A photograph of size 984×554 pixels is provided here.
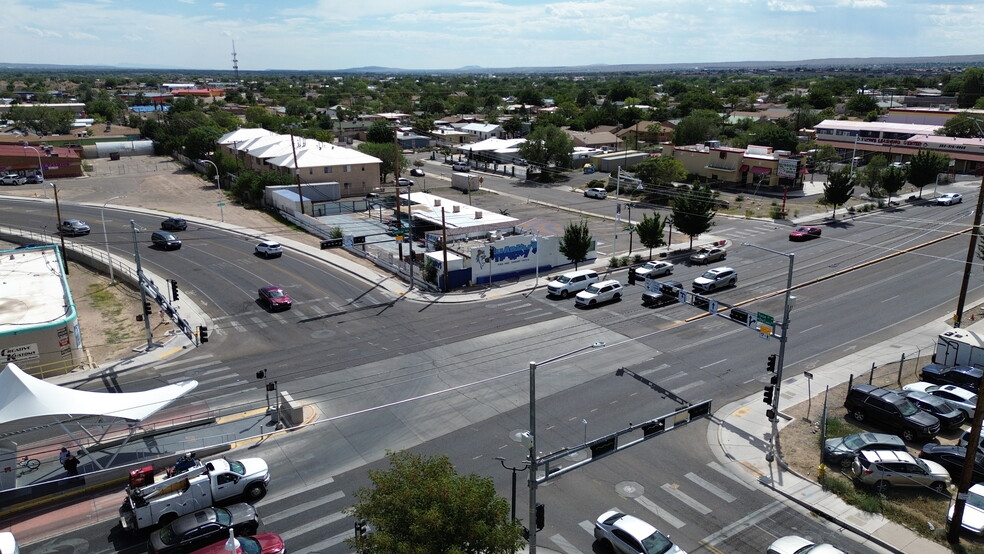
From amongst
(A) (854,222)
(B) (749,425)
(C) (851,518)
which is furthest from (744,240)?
(C) (851,518)

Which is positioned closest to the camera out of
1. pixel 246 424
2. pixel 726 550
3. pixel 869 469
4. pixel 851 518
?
pixel 726 550

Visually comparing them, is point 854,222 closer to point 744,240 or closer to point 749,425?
point 744,240

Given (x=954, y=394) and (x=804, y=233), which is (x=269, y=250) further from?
(x=804, y=233)

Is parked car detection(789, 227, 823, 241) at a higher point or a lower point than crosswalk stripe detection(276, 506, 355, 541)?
higher

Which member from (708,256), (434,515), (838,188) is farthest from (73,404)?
(838,188)

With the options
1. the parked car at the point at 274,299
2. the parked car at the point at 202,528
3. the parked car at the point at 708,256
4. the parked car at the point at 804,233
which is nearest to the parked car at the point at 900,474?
the parked car at the point at 202,528

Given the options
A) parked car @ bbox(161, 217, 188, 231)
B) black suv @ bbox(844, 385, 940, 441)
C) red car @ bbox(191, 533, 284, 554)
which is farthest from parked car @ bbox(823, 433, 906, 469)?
parked car @ bbox(161, 217, 188, 231)

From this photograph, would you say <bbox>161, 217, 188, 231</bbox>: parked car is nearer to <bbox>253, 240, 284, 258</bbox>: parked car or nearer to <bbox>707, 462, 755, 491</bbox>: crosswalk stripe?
<bbox>253, 240, 284, 258</bbox>: parked car
